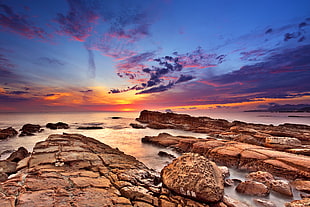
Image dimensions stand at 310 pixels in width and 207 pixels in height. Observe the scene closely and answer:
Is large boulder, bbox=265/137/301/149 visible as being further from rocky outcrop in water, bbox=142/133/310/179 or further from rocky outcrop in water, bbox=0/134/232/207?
rocky outcrop in water, bbox=0/134/232/207

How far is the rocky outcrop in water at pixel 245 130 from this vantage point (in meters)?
10.1

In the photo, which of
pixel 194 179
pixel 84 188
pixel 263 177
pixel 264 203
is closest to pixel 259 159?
pixel 263 177

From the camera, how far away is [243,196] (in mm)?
4676

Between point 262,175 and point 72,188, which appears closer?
point 72,188

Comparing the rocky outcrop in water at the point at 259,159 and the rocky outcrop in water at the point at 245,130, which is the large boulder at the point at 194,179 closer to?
the rocky outcrop in water at the point at 259,159

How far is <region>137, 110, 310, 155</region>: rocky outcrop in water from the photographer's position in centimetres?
1009

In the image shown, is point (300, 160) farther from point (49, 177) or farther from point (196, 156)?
point (49, 177)

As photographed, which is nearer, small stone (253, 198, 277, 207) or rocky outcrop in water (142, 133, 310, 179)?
small stone (253, 198, 277, 207)

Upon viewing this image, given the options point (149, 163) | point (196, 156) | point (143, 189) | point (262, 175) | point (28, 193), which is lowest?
point (149, 163)

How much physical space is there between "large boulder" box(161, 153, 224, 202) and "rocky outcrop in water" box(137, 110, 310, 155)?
767 centimetres

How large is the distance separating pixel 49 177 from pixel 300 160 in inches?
378

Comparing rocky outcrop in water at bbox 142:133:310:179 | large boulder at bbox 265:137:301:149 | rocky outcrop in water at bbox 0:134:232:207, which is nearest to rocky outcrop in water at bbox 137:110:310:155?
large boulder at bbox 265:137:301:149

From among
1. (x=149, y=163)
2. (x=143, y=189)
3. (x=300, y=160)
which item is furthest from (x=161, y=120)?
(x=143, y=189)

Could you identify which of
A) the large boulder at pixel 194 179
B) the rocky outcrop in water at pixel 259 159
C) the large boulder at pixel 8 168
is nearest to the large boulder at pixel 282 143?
the rocky outcrop in water at pixel 259 159
